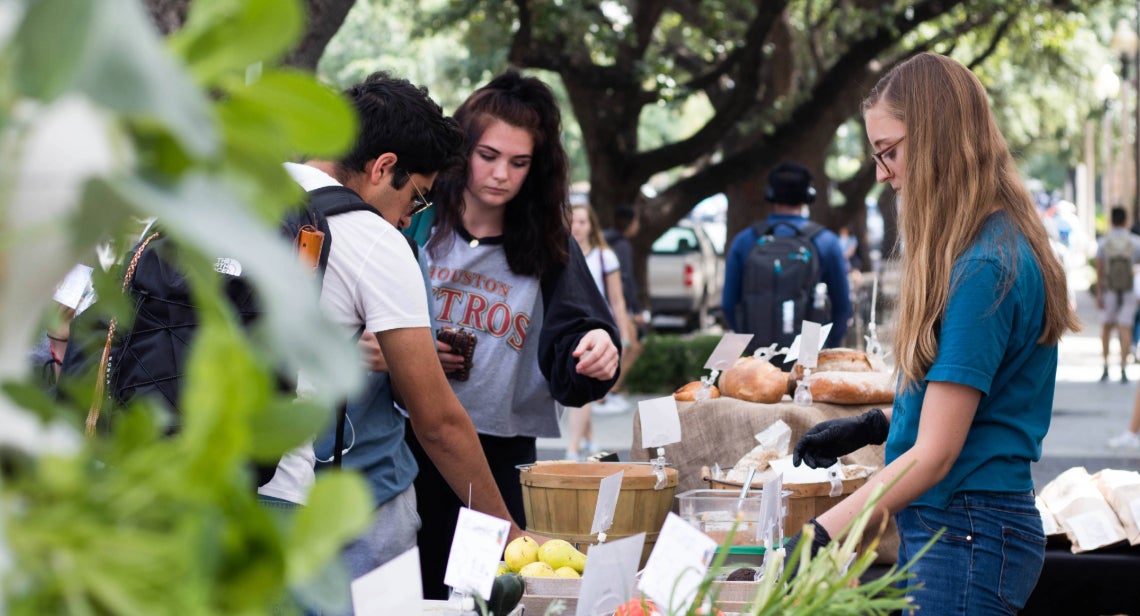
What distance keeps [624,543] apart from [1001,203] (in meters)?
0.99

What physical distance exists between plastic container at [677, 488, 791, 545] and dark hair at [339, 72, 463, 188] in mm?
996

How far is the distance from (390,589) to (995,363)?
1186 mm


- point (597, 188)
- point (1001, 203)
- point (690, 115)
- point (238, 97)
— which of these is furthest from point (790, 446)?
point (690, 115)

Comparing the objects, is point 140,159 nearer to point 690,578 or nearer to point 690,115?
point 690,578

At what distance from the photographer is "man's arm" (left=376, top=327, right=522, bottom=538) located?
7.45 feet

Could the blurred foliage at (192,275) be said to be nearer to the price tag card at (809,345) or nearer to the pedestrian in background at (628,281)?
the price tag card at (809,345)

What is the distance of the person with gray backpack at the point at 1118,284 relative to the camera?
12000mm

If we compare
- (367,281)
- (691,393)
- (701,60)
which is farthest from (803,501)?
(701,60)

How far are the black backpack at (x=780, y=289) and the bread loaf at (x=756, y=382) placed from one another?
6.34 ft

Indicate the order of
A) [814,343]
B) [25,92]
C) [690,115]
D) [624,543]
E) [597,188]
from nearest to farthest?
1. [25,92]
2. [624,543]
3. [814,343]
4. [597,188]
5. [690,115]

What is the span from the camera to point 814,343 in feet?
12.4

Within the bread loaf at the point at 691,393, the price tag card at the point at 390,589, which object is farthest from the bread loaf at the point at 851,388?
the price tag card at the point at 390,589

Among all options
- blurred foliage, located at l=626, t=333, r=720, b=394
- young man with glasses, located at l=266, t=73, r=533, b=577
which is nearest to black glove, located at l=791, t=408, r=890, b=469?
young man with glasses, located at l=266, t=73, r=533, b=577

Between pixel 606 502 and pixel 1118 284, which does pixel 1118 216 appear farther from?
pixel 606 502
